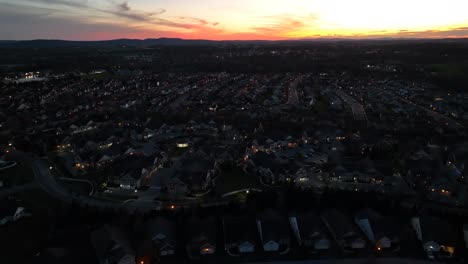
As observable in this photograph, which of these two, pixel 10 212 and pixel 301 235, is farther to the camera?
pixel 10 212

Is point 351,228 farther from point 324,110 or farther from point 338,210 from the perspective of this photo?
point 324,110

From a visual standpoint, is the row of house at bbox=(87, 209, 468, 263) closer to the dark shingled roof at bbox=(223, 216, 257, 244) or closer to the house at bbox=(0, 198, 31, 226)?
the dark shingled roof at bbox=(223, 216, 257, 244)

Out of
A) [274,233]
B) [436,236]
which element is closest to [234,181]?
[274,233]

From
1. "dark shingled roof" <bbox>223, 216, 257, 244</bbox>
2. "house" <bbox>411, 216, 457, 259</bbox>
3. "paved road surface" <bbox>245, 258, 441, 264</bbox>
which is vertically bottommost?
"paved road surface" <bbox>245, 258, 441, 264</bbox>

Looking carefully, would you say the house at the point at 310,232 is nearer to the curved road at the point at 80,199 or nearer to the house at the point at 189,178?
the house at the point at 189,178

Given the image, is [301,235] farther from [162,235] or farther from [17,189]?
[17,189]

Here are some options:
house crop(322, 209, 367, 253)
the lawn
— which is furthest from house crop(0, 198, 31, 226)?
house crop(322, 209, 367, 253)

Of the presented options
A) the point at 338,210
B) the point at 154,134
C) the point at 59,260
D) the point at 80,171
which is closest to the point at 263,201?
the point at 338,210
